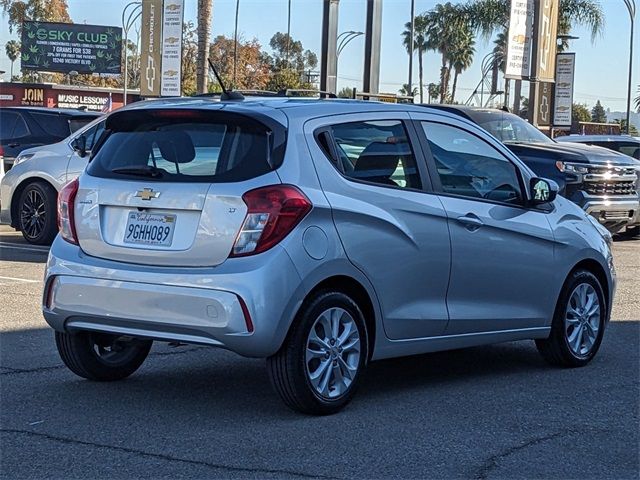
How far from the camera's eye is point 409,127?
6785 mm

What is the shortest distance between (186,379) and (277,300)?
160cm

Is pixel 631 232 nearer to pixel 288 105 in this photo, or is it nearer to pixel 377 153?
pixel 377 153

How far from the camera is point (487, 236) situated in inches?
275

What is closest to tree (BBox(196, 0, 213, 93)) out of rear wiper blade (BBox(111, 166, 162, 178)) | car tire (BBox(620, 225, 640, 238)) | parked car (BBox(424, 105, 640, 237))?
car tire (BBox(620, 225, 640, 238))

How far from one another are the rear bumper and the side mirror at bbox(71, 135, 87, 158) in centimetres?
820

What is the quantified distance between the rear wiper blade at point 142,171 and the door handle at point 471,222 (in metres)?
1.84

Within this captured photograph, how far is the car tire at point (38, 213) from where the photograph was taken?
14242 mm

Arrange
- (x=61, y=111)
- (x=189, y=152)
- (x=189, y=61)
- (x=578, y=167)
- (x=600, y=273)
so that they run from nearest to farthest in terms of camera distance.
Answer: (x=189, y=152)
(x=600, y=273)
(x=578, y=167)
(x=61, y=111)
(x=189, y=61)

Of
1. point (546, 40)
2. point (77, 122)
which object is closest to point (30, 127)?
point (77, 122)

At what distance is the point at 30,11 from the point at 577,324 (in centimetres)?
9196

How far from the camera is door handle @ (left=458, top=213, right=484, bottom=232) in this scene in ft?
22.4

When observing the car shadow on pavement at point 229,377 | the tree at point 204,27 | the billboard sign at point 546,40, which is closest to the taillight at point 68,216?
the car shadow on pavement at point 229,377

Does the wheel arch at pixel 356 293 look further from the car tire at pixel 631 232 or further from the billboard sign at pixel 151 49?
the billboard sign at pixel 151 49

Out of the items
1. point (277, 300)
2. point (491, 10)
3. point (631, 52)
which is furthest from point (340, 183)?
point (631, 52)
